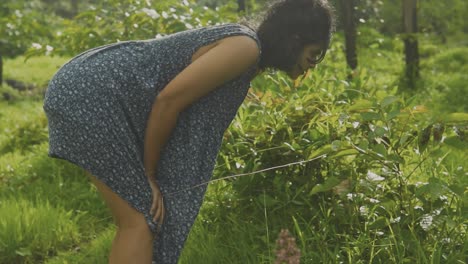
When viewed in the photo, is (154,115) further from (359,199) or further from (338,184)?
(359,199)

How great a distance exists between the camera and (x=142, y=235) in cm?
220

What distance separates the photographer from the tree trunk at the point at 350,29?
6020mm

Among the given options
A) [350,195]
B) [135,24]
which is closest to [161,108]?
[350,195]

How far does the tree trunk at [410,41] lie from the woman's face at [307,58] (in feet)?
15.7

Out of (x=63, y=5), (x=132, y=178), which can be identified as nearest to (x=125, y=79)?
(x=132, y=178)

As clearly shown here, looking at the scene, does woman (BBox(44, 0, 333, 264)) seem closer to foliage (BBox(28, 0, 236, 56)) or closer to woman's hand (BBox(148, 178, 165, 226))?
woman's hand (BBox(148, 178, 165, 226))

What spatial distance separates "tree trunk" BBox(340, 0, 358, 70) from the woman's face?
3786 mm

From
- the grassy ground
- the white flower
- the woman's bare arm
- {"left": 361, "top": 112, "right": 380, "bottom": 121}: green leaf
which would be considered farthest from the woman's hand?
the white flower

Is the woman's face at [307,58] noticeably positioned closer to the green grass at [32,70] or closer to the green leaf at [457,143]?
the green leaf at [457,143]

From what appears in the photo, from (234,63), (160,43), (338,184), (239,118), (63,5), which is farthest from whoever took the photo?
(63,5)

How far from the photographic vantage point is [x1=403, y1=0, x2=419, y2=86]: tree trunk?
6934mm

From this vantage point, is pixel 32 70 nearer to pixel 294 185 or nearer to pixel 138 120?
pixel 294 185

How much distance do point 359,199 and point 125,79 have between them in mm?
1070

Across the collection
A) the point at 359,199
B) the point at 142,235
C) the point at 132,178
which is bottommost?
the point at 359,199
